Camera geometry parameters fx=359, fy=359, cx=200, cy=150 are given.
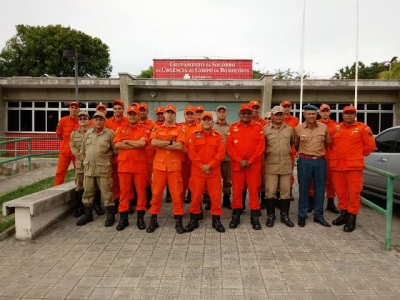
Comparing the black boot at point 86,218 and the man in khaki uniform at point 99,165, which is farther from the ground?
the man in khaki uniform at point 99,165

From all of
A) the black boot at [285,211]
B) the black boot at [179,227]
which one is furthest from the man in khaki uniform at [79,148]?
the black boot at [285,211]

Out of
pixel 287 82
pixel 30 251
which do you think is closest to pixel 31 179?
pixel 30 251

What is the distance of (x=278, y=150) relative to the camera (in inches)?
208

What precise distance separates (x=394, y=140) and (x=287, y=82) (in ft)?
39.7

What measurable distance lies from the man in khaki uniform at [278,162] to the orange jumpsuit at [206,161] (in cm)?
77

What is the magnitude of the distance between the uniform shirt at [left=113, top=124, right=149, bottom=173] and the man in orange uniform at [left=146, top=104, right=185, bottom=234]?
249 millimetres

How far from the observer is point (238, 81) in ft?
58.0

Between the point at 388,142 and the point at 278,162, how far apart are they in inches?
102

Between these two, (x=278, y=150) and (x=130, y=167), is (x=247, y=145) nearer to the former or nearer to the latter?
(x=278, y=150)

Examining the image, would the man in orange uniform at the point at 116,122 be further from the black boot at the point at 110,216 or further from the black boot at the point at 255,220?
the black boot at the point at 255,220

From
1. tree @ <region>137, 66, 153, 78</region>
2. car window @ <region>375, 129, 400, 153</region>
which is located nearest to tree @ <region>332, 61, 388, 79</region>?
tree @ <region>137, 66, 153, 78</region>

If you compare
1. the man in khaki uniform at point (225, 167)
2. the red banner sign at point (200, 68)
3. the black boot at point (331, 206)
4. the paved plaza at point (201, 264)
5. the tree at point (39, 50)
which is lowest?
the paved plaza at point (201, 264)

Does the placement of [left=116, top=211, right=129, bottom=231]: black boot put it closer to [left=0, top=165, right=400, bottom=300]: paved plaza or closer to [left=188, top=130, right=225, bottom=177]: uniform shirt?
[left=0, top=165, right=400, bottom=300]: paved plaza

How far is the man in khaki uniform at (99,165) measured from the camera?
534cm
